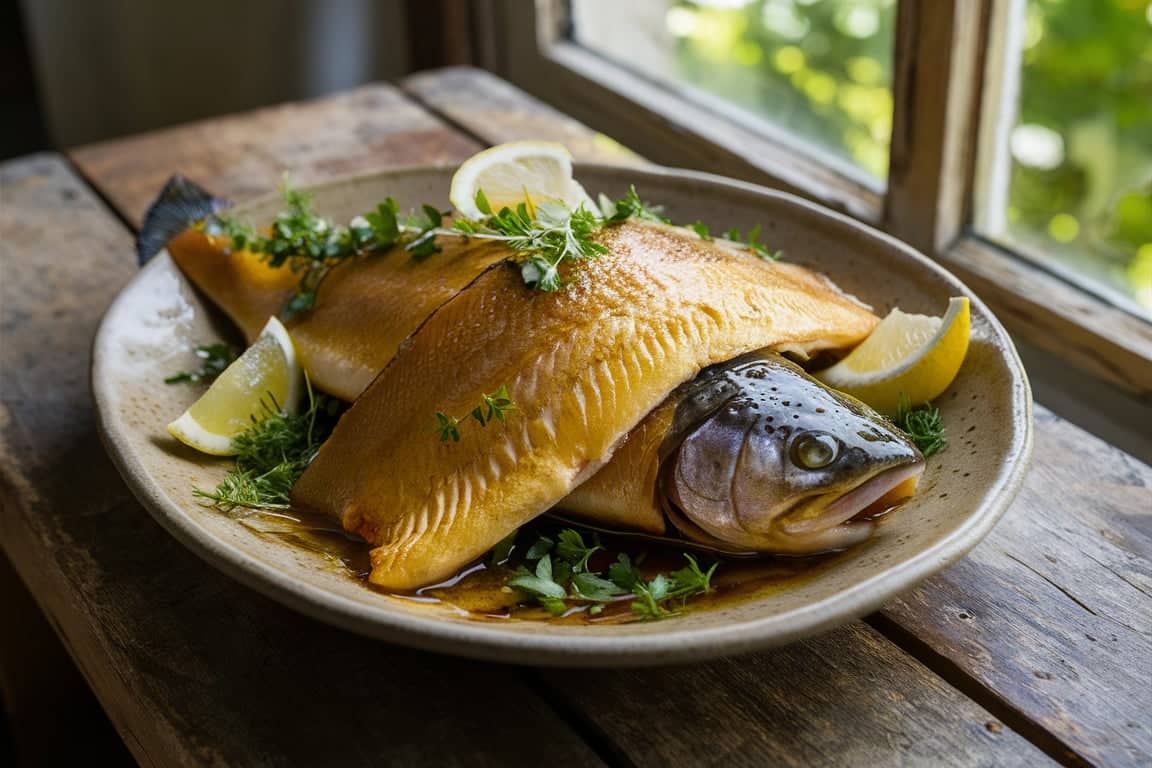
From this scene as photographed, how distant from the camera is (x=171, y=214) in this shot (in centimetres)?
170

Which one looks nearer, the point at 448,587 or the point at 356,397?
the point at 448,587

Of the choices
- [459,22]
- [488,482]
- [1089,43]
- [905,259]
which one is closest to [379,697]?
[488,482]

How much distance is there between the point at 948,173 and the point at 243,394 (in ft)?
4.21

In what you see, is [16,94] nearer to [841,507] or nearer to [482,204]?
[482,204]

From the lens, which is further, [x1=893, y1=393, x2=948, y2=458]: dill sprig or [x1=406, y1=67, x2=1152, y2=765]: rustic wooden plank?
[x1=893, y1=393, x2=948, y2=458]: dill sprig

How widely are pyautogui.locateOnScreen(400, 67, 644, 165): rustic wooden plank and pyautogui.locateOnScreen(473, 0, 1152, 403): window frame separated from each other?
0.86 ft

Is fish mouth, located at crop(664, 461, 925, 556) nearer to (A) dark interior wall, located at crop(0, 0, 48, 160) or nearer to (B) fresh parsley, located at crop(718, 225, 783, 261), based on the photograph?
(B) fresh parsley, located at crop(718, 225, 783, 261)

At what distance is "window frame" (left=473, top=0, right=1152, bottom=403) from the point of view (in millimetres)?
1889

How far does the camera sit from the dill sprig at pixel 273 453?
4.02 feet

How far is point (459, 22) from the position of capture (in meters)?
3.32

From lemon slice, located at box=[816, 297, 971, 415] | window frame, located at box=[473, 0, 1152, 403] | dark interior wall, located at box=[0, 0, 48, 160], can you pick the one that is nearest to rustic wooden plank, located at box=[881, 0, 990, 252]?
window frame, located at box=[473, 0, 1152, 403]

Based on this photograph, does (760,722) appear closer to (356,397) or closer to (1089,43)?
(356,397)

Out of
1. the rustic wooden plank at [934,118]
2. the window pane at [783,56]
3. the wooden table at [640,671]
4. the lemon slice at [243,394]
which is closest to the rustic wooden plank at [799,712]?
the wooden table at [640,671]

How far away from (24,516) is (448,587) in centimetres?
56
